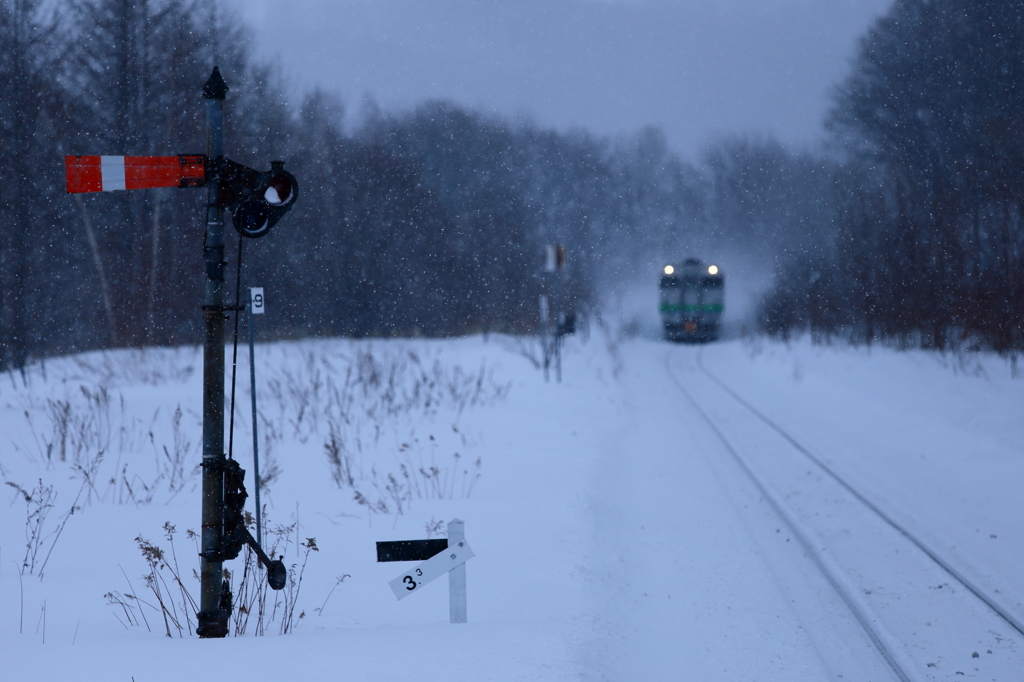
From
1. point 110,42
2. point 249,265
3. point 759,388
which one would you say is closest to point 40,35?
point 110,42

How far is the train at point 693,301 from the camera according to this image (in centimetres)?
3731

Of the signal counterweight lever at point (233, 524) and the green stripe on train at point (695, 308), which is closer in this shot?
the signal counterweight lever at point (233, 524)

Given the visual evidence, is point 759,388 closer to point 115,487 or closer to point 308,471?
point 308,471

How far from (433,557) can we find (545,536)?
2.41 meters

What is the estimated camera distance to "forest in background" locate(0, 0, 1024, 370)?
59.6 ft

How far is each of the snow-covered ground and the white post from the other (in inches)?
4.5

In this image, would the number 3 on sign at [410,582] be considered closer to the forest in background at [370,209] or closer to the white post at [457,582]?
the white post at [457,582]

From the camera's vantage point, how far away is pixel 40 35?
20531mm

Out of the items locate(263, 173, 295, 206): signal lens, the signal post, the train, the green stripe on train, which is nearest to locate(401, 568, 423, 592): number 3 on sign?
the signal post

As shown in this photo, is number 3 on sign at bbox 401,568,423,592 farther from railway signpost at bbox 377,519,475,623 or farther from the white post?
the white post

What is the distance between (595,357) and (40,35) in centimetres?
1734

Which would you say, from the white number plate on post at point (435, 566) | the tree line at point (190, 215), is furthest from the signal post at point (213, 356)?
the tree line at point (190, 215)

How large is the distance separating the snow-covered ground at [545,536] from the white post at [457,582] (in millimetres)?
115

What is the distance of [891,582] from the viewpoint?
222 inches
